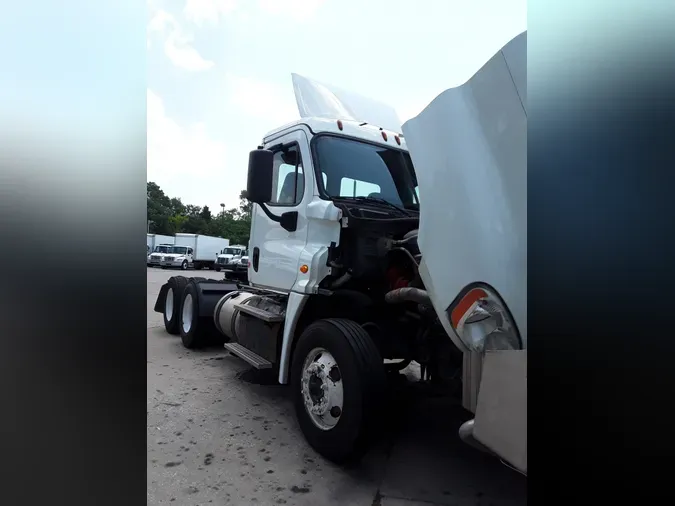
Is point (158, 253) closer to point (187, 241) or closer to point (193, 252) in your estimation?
point (193, 252)

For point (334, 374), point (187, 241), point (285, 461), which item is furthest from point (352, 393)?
point (187, 241)

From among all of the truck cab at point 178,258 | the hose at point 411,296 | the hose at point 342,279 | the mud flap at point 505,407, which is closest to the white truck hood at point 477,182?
the mud flap at point 505,407

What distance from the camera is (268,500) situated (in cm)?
267

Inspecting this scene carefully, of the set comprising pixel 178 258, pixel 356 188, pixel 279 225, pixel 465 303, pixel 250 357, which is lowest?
pixel 178 258

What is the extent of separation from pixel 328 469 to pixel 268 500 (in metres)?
0.55

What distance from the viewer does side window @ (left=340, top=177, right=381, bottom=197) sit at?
4121mm

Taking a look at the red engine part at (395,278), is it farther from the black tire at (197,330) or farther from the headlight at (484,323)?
the black tire at (197,330)

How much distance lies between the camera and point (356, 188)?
4.21 meters

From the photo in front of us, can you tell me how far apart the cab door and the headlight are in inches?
86.9

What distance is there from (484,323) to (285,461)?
2.03 m

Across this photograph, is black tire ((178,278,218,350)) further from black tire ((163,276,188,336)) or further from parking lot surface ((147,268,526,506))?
parking lot surface ((147,268,526,506))
